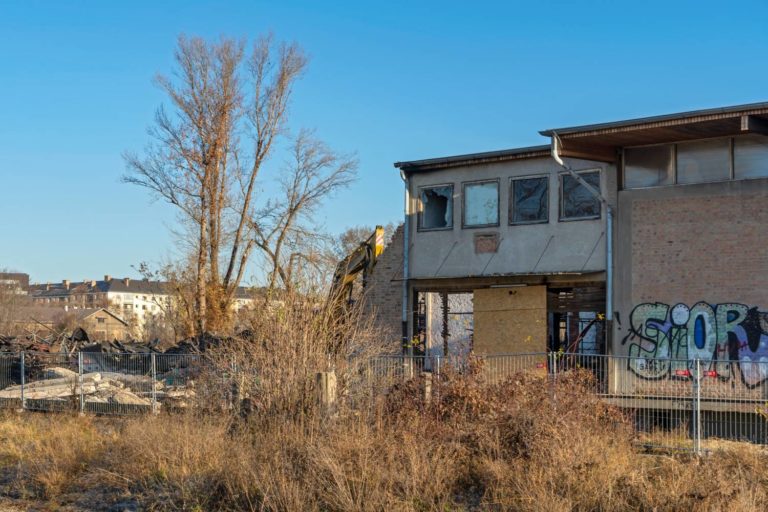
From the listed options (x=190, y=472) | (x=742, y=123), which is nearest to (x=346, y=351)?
(x=190, y=472)

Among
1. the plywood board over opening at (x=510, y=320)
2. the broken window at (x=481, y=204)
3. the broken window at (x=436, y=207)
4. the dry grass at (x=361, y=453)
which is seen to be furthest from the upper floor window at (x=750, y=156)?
the dry grass at (x=361, y=453)

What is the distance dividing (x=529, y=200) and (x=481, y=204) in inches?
58.2

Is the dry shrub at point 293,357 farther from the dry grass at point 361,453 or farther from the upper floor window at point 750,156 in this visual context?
the upper floor window at point 750,156

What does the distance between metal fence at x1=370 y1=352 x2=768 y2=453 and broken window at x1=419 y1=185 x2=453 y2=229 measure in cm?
675

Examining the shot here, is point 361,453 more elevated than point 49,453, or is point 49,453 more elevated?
point 361,453

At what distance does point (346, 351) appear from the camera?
46.1 feet

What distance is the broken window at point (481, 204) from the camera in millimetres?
25531

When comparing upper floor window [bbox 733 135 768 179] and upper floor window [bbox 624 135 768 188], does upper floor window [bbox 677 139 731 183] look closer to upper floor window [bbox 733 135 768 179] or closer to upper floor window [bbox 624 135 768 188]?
upper floor window [bbox 624 135 768 188]

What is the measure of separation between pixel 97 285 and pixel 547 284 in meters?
168

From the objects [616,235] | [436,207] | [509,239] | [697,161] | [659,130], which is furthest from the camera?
[436,207]

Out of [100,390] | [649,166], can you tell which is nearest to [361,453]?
[100,390]

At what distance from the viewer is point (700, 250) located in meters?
21.8

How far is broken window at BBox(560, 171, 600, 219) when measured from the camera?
23.7 m

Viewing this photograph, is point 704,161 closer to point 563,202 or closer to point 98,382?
point 563,202
